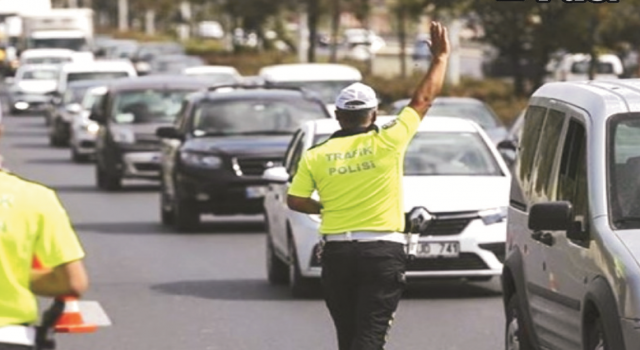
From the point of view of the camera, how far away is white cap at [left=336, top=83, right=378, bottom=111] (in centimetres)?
1012

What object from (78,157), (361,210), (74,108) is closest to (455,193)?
(361,210)

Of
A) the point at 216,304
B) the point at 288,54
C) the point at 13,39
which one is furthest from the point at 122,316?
the point at 13,39

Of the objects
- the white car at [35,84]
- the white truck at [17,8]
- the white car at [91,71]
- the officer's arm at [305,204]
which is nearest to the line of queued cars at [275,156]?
the white car at [91,71]

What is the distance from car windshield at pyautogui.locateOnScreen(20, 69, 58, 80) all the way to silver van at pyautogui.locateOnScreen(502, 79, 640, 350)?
5255 cm

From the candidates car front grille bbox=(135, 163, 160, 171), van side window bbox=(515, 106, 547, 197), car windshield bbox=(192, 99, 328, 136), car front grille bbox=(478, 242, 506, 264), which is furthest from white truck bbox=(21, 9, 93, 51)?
van side window bbox=(515, 106, 547, 197)

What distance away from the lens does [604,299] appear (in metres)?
9.31

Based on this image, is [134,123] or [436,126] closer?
[436,126]

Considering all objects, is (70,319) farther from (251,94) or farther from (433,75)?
(251,94)

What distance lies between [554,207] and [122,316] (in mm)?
6805

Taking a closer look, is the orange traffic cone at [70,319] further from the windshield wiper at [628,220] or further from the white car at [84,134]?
the white car at [84,134]

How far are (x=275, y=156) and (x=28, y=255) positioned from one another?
16555 millimetres

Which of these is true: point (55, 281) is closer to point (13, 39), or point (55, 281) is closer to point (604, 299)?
point (604, 299)

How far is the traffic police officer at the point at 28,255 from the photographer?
6812mm

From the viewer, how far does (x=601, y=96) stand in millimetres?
10352
